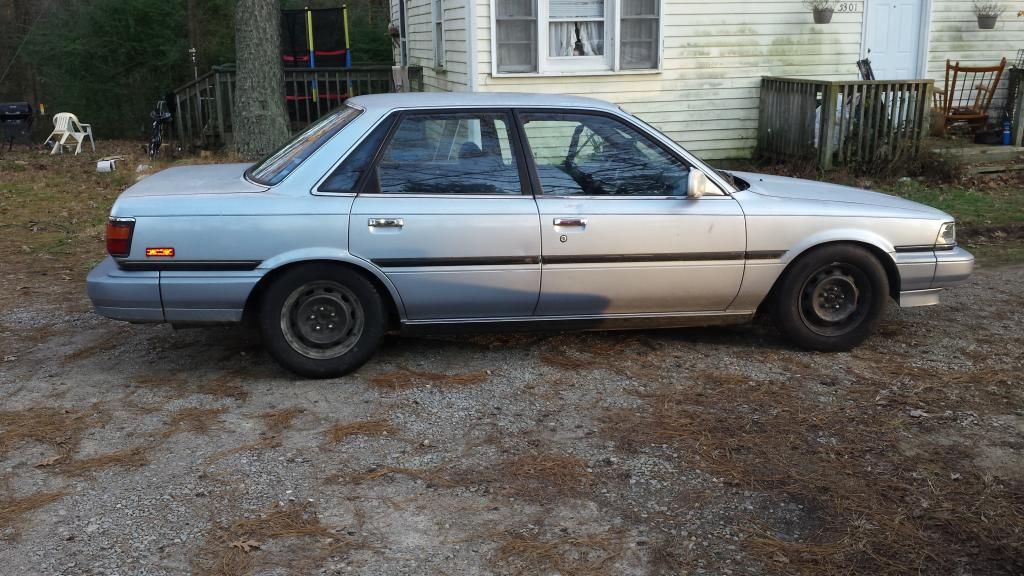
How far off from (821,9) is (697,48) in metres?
1.74

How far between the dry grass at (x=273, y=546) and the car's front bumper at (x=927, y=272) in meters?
3.86

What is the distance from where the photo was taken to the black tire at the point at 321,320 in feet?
17.5

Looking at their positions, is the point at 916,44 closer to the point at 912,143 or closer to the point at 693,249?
the point at 912,143

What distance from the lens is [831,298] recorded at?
599 centimetres

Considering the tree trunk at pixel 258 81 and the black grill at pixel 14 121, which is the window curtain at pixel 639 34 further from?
the black grill at pixel 14 121

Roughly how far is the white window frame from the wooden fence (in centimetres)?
148

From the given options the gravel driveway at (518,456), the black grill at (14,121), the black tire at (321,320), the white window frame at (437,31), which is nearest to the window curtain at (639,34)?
the white window frame at (437,31)

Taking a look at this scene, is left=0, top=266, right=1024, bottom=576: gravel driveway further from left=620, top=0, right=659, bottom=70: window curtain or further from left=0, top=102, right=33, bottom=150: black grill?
left=0, top=102, right=33, bottom=150: black grill

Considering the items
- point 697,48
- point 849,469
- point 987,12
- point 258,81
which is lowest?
point 849,469

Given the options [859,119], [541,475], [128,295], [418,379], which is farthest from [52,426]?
[859,119]

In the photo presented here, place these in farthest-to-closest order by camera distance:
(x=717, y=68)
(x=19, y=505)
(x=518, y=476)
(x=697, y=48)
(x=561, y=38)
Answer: (x=717, y=68) < (x=697, y=48) < (x=561, y=38) < (x=518, y=476) < (x=19, y=505)

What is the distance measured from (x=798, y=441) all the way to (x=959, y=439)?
2.62 feet

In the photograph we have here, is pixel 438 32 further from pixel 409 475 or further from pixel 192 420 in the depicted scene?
pixel 409 475

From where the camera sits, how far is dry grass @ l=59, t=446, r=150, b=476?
173 inches
